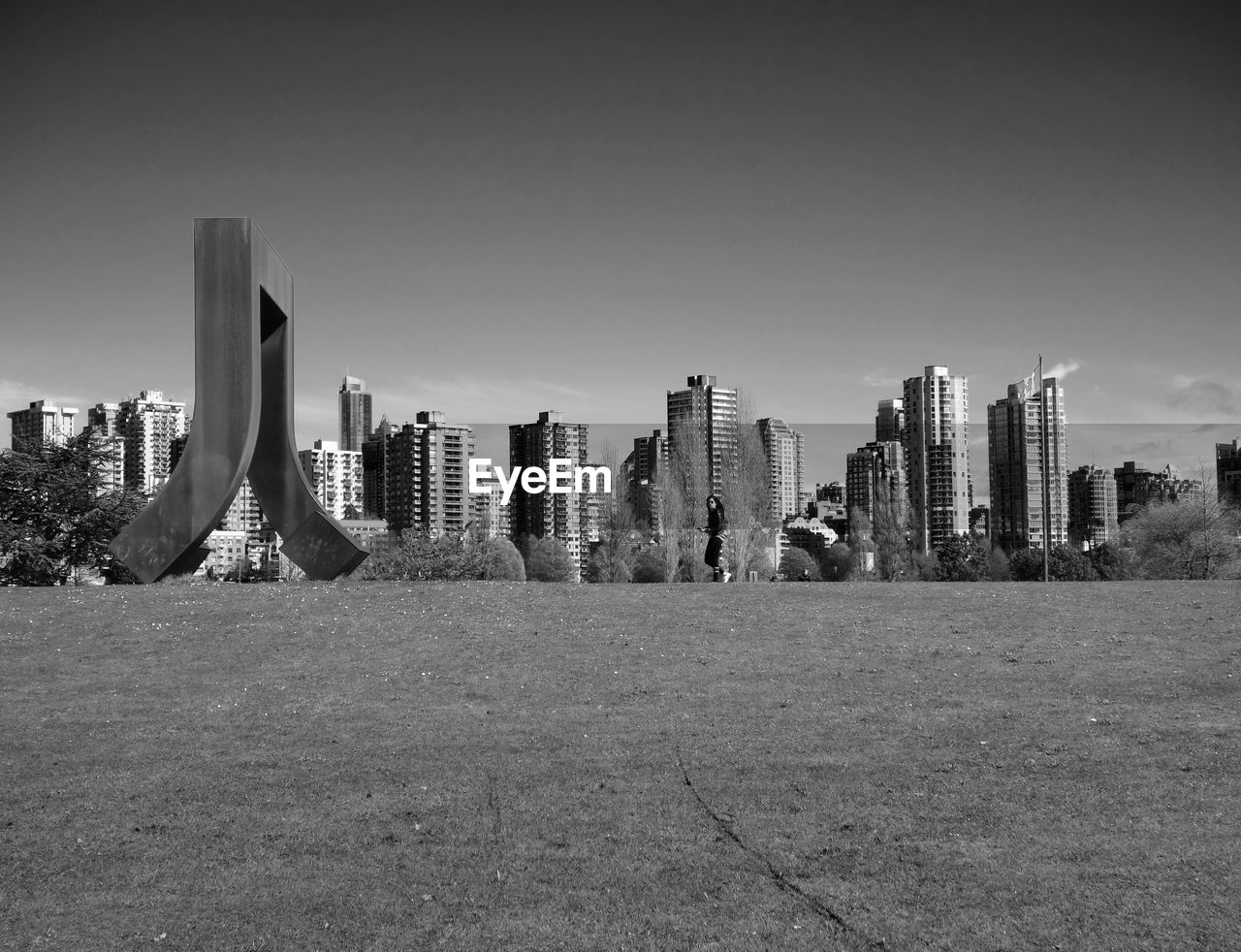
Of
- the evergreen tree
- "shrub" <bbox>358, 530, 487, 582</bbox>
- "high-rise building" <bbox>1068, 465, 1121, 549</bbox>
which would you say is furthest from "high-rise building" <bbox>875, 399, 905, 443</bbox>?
the evergreen tree

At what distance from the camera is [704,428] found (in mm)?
55719

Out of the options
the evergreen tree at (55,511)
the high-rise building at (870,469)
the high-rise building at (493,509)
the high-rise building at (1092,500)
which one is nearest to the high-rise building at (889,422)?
the high-rise building at (870,469)

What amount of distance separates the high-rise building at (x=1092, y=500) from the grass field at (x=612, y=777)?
52.4 m

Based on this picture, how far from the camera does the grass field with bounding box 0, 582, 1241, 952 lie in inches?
257

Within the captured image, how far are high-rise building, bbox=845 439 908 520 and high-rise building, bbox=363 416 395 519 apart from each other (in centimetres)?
2965

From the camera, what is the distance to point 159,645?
15039mm

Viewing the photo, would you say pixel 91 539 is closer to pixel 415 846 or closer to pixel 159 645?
pixel 159 645

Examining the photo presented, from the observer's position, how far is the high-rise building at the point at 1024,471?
2299 inches

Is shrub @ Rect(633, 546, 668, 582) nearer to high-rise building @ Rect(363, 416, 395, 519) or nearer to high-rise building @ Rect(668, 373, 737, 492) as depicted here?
high-rise building @ Rect(668, 373, 737, 492)

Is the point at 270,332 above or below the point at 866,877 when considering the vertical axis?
above

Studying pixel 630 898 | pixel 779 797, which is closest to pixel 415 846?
pixel 630 898

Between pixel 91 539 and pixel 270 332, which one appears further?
pixel 91 539

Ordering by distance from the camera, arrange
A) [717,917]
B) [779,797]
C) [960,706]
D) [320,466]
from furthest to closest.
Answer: [320,466], [960,706], [779,797], [717,917]

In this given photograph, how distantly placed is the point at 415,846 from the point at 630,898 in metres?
1.80
